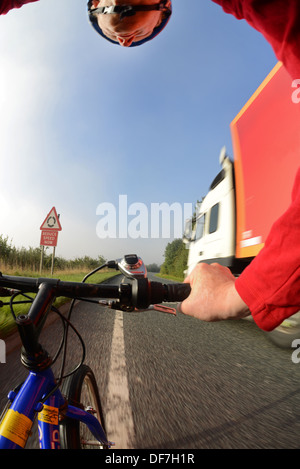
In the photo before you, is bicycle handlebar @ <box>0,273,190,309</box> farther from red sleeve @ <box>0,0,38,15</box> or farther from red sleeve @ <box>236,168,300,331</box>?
red sleeve @ <box>0,0,38,15</box>

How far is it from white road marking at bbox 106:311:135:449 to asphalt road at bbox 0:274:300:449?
0.04 feet

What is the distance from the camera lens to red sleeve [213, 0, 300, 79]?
699 millimetres

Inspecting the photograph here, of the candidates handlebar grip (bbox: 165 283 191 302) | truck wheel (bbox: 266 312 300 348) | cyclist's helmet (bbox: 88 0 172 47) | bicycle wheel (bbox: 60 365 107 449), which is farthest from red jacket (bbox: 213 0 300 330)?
truck wheel (bbox: 266 312 300 348)

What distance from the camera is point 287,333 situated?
301cm

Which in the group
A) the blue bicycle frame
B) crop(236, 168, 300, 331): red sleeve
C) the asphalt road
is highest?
crop(236, 168, 300, 331): red sleeve

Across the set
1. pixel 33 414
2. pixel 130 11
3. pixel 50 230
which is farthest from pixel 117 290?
pixel 50 230

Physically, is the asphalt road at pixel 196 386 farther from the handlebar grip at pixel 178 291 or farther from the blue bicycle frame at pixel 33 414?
the handlebar grip at pixel 178 291

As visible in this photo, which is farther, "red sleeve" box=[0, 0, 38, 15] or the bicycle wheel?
"red sleeve" box=[0, 0, 38, 15]

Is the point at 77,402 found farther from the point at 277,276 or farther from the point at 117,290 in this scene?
the point at 277,276

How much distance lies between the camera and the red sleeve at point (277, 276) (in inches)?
21.5

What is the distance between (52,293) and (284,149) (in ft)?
11.5

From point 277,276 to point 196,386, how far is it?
2119mm

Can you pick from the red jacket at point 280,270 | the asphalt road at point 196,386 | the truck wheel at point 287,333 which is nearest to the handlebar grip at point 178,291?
the red jacket at point 280,270

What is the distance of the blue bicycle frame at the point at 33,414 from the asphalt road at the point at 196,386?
0.90 m
